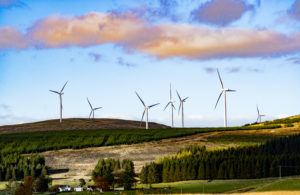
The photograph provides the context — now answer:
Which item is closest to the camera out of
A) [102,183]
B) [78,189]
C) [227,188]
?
[227,188]

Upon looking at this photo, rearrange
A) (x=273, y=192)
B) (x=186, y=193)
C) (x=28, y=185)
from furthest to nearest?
(x=28, y=185)
(x=186, y=193)
(x=273, y=192)

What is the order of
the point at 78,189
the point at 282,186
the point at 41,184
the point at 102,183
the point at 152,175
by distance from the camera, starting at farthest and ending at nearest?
the point at 152,175 → the point at 41,184 → the point at 102,183 → the point at 78,189 → the point at 282,186

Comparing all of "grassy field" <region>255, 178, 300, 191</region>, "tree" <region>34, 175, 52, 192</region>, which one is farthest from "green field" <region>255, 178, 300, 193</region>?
"tree" <region>34, 175, 52, 192</region>

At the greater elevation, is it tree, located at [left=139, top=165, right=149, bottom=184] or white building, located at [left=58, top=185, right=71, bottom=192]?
tree, located at [left=139, top=165, right=149, bottom=184]

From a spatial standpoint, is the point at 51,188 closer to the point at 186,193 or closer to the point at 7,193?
the point at 7,193

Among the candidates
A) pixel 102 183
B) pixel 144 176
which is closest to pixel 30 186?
pixel 102 183

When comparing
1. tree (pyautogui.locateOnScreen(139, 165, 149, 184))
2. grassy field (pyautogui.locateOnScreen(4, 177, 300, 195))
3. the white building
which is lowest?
the white building

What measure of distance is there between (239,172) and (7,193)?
82144 mm

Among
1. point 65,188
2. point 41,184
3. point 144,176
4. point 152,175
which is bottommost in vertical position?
point 65,188

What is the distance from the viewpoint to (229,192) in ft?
485

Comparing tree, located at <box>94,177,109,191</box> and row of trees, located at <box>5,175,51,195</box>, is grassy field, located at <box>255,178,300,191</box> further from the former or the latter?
row of trees, located at <box>5,175,51,195</box>

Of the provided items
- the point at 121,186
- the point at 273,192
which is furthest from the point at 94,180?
the point at 273,192

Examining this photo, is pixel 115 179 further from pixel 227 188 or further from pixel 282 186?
pixel 282 186

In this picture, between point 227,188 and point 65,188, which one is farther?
point 65,188
